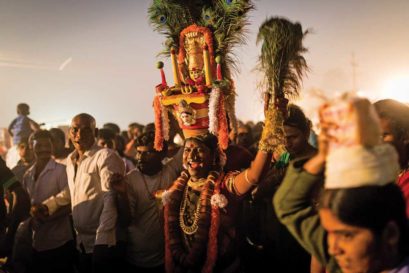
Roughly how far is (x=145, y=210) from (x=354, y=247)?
2.62m

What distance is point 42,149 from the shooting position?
16.3 ft

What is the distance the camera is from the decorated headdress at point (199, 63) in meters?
4.02

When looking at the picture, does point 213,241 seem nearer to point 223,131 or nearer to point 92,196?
point 223,131

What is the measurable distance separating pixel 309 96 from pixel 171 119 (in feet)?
10.2

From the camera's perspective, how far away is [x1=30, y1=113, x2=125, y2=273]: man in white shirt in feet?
12.2

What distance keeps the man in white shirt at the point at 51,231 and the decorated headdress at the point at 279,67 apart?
3.01 m

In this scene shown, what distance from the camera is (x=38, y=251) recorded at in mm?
4676

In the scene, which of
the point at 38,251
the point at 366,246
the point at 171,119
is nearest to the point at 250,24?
the point at 171,119

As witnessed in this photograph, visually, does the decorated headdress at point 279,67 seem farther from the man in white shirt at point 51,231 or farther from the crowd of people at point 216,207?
the man in white shirt at point 51,231

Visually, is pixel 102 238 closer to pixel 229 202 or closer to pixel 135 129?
pixel 229 202

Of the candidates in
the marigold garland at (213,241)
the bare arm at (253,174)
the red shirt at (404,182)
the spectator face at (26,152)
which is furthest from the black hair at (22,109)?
the red shirt at (404,182)

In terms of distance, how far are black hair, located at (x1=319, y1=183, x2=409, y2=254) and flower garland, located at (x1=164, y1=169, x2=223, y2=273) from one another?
5.32 feet

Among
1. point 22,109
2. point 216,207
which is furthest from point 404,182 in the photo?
point 22,109

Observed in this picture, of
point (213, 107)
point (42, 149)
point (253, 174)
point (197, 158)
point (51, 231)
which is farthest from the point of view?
point (42, 149)
